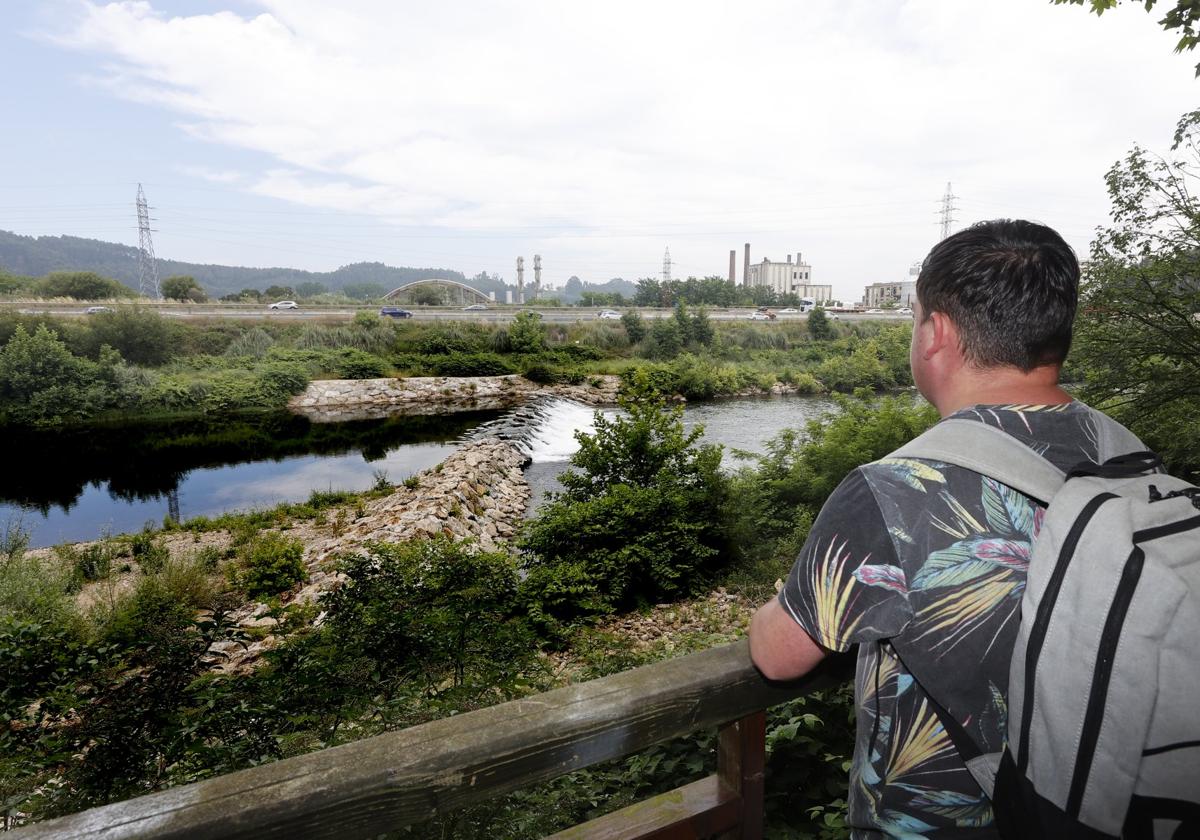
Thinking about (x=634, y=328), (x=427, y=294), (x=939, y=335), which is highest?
(x=427, y=294)

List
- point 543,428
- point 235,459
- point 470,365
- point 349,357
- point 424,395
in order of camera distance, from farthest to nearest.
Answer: point 470,365 → point 349,357 → point 424,395 → point 543,428 → point 235,459

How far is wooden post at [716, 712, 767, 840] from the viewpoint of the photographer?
48.5 inches

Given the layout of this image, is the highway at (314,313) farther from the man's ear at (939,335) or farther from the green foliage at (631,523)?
the man's ear at (939,335)

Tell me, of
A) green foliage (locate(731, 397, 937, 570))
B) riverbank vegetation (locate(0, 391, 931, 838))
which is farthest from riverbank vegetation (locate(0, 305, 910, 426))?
green foliage (locate(731, 397, 937, 570))

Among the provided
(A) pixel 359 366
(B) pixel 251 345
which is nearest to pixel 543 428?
(A) pixel 359 366

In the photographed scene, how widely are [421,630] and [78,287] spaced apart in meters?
51.1

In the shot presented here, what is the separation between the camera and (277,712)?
3.14 m

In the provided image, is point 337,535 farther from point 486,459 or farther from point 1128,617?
point 1128,617

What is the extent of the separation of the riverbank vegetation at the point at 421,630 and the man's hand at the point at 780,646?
0.82 m

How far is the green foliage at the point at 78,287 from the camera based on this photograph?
41.2 metres

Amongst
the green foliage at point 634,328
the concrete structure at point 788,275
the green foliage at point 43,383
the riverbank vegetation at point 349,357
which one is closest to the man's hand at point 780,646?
the riverbank vegetation at point 349,357

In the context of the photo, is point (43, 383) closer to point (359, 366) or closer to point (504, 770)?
point (359, 366)

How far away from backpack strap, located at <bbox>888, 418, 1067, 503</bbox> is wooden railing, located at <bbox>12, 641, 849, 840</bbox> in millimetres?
559

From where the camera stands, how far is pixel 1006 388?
0.94m
